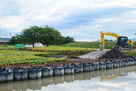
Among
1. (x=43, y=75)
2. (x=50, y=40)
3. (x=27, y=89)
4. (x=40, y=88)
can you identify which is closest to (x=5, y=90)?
(x=27, y=89)

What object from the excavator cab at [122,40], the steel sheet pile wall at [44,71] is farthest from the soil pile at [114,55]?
the excavator cab at [122,40]

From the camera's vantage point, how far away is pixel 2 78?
57.9 feet

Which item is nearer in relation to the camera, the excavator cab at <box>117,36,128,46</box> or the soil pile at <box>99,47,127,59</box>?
the soil pile at <box>99,47,127,59</box>

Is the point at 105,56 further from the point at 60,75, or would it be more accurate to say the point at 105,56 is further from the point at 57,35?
the point at 57,35

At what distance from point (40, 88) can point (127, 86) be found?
27.7 ft

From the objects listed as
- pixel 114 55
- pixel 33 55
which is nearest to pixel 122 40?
pixel 114 55

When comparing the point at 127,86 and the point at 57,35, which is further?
the point at 57,35

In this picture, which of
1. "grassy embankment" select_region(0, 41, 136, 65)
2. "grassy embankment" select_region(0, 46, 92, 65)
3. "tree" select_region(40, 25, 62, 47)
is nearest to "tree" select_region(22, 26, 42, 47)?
"tree" select_region(40, 25, 62, 47)

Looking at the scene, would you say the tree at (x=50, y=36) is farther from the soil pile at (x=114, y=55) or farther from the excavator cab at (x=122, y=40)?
the soil pile at (x=114, y=55)

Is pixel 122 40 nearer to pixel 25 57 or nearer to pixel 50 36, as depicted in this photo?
pixel 50 36

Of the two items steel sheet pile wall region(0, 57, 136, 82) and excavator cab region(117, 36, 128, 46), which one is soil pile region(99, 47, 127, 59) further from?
excavator cab region(117, 36, 128, 46)

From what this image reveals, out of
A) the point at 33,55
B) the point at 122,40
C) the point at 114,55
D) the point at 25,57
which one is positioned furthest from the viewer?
the point at 122,40

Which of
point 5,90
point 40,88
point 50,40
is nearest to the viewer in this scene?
point 5,90

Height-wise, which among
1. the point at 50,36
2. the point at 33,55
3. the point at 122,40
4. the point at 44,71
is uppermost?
the point at 50,36
